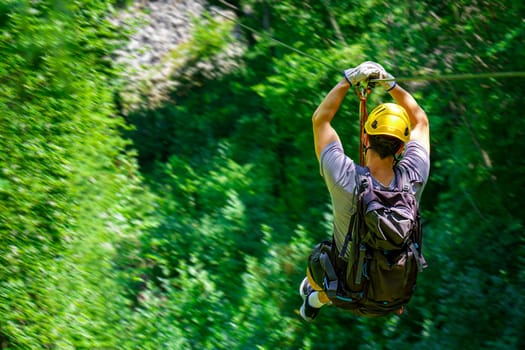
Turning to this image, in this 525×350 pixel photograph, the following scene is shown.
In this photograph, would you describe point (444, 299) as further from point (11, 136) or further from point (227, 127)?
point (227, 127)

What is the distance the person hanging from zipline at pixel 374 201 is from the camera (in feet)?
11.4

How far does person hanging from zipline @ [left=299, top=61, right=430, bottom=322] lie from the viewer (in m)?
3.47

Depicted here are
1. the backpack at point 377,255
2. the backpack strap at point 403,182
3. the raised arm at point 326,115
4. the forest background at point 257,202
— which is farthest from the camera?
the forest background at point 257,202

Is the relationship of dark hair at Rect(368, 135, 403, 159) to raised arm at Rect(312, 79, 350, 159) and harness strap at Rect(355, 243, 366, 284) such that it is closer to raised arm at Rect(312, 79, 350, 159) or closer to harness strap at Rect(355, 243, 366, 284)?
raised arm at Rect(312, 79, 350, 159)

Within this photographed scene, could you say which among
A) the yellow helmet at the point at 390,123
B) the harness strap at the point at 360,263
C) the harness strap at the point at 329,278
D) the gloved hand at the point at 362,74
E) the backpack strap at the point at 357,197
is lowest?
the harness strap at the point at 329,278

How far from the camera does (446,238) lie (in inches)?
255

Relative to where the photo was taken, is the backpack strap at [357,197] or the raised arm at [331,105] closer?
the backpack strap at [357,197]

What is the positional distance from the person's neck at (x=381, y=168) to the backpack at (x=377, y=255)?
7cm

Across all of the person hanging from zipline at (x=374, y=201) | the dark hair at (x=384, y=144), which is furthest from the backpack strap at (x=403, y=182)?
the dark hair at (x=384, y=144)

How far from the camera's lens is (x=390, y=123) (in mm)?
3506

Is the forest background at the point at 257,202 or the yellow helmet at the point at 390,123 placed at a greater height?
the yellow helmet at the point at 390,123

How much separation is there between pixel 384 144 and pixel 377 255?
532 mm

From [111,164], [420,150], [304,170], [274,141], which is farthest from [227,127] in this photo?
[420,150]

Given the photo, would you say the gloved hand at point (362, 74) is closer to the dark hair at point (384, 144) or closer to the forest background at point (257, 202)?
the dark hair at point (384, 144)
